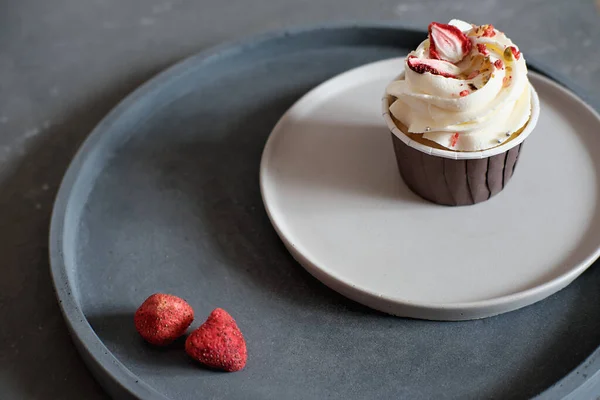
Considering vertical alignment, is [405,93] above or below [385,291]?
above

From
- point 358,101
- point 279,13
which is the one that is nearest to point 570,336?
point 358,101

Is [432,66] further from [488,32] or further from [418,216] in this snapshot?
[418,216]

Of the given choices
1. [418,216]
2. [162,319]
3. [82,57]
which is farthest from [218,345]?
[82,57]

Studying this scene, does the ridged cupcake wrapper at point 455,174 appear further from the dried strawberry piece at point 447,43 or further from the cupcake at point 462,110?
the dried strawberry piece at point 447,43

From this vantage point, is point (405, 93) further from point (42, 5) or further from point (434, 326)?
point (42, 5)

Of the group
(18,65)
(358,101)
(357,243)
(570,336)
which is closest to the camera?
(570,336)

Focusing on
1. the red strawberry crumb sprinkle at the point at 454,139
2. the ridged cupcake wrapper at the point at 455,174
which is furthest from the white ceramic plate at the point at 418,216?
the red strawberry crumb sprinkle at the point at 454,139

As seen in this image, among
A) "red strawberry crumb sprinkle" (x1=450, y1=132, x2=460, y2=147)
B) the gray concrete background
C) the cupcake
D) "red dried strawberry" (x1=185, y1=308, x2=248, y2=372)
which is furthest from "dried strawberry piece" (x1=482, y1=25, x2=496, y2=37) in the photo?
"red dried strawberry" (x1=185, y1=308, x2=248, y2=372)

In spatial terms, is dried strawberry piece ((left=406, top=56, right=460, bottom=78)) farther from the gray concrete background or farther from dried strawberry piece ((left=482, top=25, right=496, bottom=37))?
the gray concrete background
